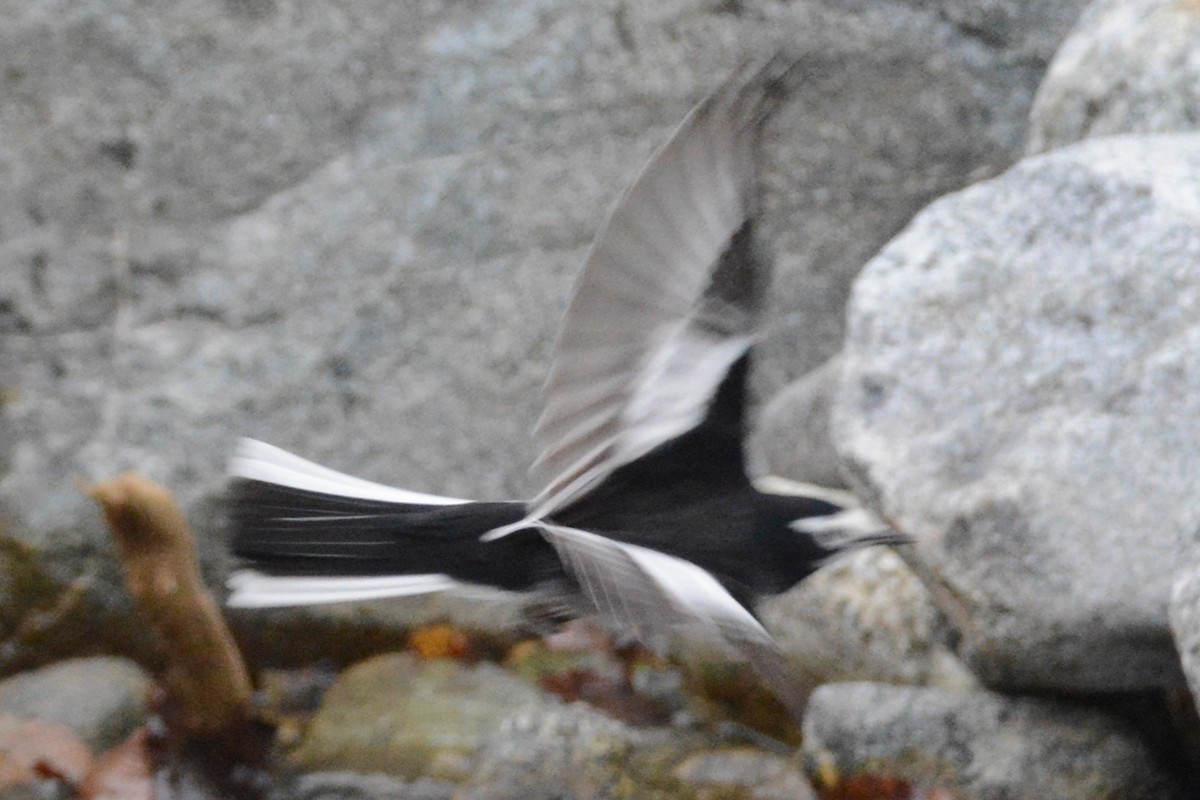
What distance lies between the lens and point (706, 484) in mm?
2102

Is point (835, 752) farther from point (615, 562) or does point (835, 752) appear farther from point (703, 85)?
point (703, 85)

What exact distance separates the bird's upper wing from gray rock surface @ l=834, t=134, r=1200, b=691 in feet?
1.78

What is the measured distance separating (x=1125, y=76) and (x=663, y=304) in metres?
1.49

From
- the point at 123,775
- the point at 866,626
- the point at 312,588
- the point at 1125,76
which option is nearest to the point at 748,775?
the point at 866,626

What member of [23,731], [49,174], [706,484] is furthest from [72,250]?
[706,484]

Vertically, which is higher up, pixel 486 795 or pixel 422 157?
pixel 422 157

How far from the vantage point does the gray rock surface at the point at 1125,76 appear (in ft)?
9.18

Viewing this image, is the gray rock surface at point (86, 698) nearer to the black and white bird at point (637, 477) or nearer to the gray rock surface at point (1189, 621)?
the black and white bird at point (637, 477)

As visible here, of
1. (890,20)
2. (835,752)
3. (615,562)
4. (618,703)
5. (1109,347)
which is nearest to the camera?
(615,562)

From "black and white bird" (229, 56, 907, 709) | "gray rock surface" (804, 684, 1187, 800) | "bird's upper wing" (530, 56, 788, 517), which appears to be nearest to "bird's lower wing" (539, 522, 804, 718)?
"black and white bird" (229, 56, 907, 709)

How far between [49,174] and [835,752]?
2.26 m

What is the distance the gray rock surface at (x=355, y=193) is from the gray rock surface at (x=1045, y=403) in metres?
1.06

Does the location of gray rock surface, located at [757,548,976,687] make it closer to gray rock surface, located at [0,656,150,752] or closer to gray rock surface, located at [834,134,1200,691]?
gray rock surface, located at [834,134,1200,691]

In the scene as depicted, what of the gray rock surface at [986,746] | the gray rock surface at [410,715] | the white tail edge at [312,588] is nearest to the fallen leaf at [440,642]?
the gray rock surface at [410,715]
